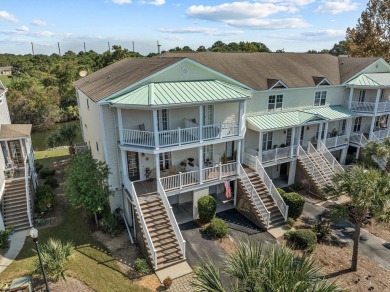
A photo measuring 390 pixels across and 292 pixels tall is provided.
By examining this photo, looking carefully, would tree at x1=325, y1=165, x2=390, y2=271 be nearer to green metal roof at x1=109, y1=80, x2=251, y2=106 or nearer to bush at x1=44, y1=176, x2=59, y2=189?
green metal roof at x1=109, y1=80, x2=251, y2=106

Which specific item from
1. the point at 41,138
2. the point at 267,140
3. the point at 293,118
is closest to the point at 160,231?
the point at 267,140

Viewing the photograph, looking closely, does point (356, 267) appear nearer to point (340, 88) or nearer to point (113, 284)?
point (113, 284)

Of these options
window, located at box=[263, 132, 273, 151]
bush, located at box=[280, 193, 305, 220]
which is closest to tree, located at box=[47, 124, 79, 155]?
window, located at box=[263, 132, 273, 151]

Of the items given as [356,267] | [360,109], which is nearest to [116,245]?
[356,267]

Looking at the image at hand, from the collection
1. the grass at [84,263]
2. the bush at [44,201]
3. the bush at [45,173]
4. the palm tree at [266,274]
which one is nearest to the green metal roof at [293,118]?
the palm tree at [266,274]

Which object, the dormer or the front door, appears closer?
the front door

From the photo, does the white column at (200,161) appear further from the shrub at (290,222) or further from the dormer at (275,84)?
the dormer at (275,84)
